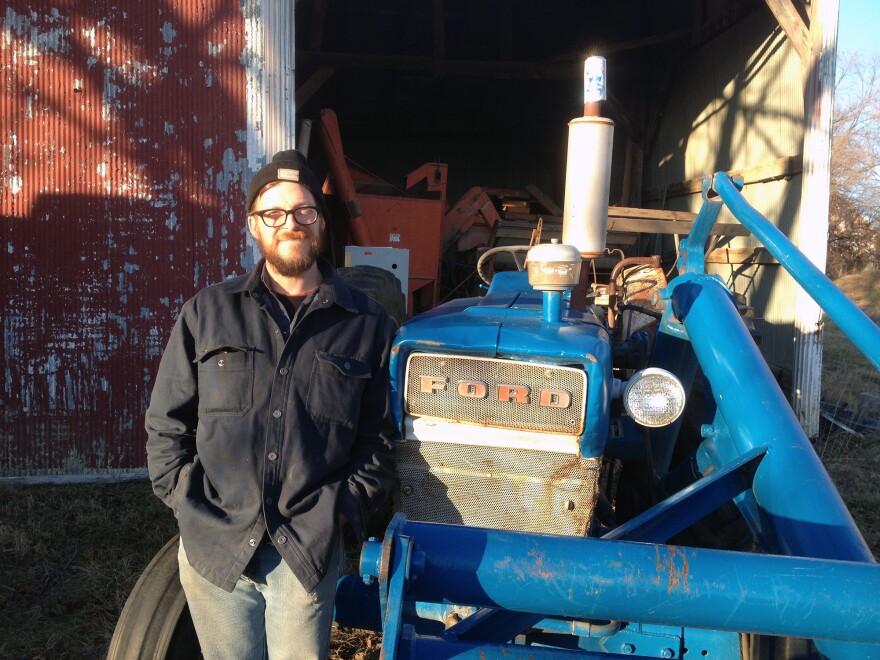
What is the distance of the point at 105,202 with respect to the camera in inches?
177

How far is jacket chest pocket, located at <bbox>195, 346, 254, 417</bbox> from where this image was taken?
70.2 inches

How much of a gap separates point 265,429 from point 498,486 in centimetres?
70

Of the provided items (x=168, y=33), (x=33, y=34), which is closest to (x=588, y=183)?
(x=168, y=33)

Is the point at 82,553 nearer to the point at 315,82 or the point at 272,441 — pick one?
the point at 272,441

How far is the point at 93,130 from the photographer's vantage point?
4.47 meters

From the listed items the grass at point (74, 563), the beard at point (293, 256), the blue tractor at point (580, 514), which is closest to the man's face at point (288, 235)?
the beard at point (293, 256)

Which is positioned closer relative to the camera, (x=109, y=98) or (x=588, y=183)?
(x=588, y=183)

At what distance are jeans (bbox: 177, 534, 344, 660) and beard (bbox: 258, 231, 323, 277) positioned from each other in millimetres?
695

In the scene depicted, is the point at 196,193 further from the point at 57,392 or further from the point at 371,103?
the point at 371,103

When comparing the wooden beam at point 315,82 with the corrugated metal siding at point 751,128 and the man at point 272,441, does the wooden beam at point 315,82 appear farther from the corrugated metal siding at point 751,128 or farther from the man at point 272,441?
the man at point 272,441

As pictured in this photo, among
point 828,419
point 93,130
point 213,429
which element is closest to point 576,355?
point 213,429

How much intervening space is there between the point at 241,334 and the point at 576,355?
863mm

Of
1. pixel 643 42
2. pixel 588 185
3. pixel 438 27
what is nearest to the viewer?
pixel 588 185

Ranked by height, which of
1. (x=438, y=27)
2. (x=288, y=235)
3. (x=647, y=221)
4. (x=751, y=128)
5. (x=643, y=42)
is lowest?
(x=288, y=235)
